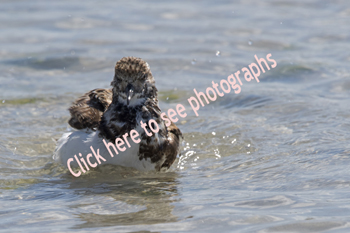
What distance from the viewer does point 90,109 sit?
6.56m

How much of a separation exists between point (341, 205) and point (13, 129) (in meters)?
5.22

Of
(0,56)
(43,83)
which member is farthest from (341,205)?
(0,56)

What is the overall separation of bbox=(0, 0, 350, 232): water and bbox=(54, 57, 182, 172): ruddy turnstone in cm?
29

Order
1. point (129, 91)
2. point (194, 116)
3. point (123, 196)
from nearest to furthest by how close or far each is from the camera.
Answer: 1. point (123, 196)
2. point (129, 91)
3. point (194, 116)

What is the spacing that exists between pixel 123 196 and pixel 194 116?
3.48 metres

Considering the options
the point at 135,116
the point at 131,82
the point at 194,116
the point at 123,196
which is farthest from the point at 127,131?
the point at 194,116

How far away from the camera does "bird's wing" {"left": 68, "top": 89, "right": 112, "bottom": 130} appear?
20.8 ft

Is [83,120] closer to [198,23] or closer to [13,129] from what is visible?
[13,129]

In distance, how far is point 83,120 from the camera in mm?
6367

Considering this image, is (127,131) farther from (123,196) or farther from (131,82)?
(123,196)

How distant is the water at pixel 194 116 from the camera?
4934 mm

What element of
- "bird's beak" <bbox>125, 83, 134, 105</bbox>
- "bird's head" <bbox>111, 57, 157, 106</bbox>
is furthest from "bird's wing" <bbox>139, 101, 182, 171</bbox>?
"bird's beak" <bbox>125, 83, 134, 105</bbox>

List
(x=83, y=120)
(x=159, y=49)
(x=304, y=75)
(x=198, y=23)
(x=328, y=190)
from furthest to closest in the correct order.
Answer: (x=198, y=23)
(x=159, y=49)
(x=304, y=75)
(x=83, y=120)
(x=328, y=190)

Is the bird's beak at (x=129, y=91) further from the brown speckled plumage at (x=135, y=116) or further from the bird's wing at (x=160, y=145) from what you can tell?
the bird's wing at (x=160, y=145)
